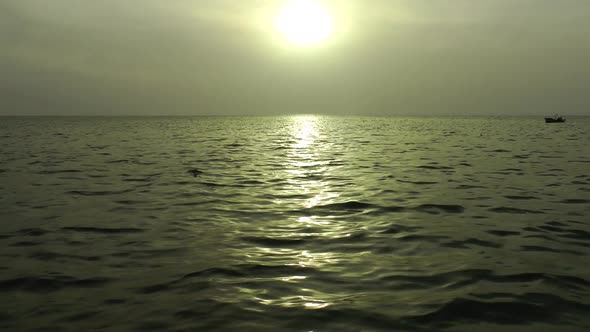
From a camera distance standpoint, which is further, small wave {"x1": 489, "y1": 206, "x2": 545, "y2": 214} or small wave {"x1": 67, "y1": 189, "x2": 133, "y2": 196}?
small wave {"x1": 67, "y1": 189, "x2": 133, "y2": 196}

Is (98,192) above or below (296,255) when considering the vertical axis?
above

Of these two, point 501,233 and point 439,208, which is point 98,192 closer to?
point 439,208

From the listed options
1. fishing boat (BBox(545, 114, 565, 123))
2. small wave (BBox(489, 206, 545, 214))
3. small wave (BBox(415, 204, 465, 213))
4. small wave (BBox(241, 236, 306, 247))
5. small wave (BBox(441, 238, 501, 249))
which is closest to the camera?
small wave (BBox(441, 238, 501, 249))

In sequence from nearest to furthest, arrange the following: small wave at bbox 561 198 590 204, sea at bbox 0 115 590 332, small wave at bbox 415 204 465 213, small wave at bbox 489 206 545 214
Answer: sea at bbox 0 115 590 332
small wave at bbox 489 206 545 214
small wave at bbox 415 204 465 213
small wave at bbox 561 198 590 204

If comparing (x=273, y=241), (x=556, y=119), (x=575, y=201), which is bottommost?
(x=273, y=241)

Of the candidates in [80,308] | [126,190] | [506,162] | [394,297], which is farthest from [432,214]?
[506,162]

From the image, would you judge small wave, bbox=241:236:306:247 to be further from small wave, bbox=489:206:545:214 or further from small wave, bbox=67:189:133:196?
small wave, bbox=67:189:133:196

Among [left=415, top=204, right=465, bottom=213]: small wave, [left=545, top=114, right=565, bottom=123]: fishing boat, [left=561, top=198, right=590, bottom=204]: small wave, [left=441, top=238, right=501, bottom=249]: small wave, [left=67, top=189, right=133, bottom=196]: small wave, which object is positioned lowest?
[left=441, top=238, right=501, bottom=249]: small wave

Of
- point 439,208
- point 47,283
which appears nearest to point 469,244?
point 439,208

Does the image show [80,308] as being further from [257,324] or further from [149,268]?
[257,324]

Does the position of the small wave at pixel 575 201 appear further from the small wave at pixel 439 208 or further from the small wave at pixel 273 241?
the small wave at pixel 273 241

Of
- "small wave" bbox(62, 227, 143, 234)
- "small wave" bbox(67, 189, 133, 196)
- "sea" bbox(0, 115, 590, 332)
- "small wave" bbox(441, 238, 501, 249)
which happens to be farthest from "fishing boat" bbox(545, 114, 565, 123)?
"small wave" bbox(62, 227, 143, 234)

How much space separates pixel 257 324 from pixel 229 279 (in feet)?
5.57

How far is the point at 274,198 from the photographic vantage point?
14.3m
